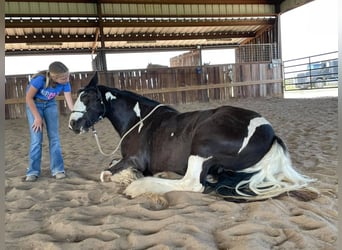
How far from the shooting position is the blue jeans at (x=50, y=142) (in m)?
3.22

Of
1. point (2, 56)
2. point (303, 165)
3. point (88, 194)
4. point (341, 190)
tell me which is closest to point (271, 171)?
point (303, 165)

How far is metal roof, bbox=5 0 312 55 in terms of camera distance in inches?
490

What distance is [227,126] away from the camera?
2.51 m

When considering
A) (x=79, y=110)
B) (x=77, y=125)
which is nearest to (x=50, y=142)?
(x=77, y=125)

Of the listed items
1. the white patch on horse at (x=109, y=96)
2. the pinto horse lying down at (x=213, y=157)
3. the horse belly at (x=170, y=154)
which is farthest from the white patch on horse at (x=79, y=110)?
the horse belly at (x=170, y=154)

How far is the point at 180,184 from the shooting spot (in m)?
2.51

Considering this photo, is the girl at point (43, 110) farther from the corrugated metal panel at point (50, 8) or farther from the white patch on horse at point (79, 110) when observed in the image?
the corrugated metal panel at point (50, 8)

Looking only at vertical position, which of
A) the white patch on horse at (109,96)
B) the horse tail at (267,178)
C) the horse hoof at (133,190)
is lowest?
the horse hoof at (133,190)

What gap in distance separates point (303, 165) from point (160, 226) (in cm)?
192

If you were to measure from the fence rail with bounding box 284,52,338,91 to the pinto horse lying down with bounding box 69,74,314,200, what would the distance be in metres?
12.4

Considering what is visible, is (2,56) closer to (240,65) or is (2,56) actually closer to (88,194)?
(88,194)

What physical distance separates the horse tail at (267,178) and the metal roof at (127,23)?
1157 cm

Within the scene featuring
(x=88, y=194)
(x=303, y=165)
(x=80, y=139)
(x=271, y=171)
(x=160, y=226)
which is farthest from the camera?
(x=80, y=139)

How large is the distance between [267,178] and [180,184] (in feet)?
2.28
